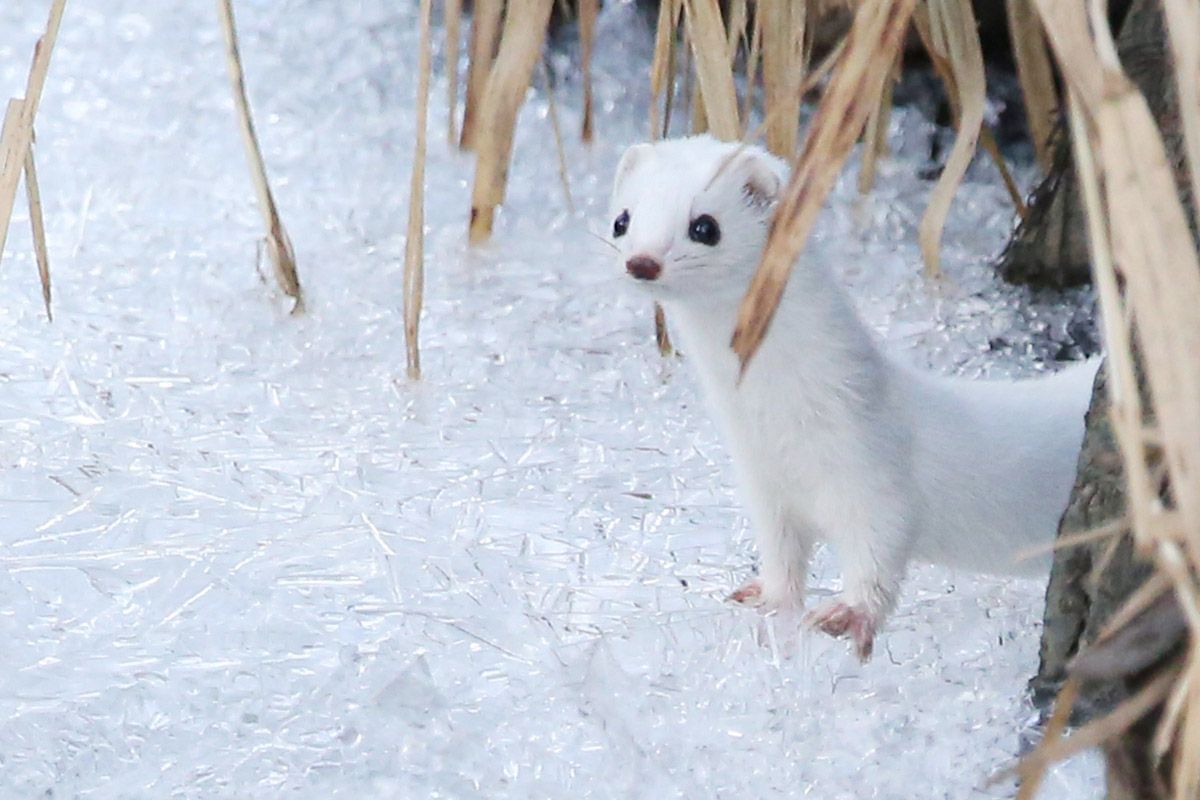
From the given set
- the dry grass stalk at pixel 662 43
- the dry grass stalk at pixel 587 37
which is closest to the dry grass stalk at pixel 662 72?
the dry grass stalk at pixel 662 43

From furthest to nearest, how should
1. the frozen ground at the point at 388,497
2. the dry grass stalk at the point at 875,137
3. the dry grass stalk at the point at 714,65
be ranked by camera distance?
the dry grass stalk at the point at 875,137 → the dry grass stalk at the point at 714,65 → the frozen ground at the point at 388,497

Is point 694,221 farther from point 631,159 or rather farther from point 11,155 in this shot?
point 11,155

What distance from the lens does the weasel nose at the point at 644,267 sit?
4.19 ft

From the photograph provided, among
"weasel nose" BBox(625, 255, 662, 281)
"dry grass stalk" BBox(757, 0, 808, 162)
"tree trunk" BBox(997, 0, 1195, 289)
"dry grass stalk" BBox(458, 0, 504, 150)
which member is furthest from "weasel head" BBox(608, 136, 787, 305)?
"tree trunk" BBox(997, 0, 1195, 289)

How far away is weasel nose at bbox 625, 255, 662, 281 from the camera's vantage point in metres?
1.28

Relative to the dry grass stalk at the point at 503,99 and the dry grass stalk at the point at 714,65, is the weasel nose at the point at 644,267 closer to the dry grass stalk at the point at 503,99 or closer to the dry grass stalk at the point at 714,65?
the dry grass stalk at the point at 714,65

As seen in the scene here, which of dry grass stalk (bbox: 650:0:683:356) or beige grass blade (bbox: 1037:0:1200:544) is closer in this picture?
beige grass blade (bbox: 1037:0:1200:544)

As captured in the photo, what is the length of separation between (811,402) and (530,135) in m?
1.11

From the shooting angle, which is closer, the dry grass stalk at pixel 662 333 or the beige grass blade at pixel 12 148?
the beige grass blade at pixel 12 148

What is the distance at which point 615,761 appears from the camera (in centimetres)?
125

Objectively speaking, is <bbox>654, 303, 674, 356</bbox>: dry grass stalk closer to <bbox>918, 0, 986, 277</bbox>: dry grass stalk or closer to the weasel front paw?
Answer: <bbox>918, 0, 986, 277</bbox>: dry grass stalk

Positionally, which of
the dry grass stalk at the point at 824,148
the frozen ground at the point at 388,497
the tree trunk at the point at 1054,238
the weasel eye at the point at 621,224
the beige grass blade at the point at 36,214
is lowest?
the frozen ground at the point at 388,497

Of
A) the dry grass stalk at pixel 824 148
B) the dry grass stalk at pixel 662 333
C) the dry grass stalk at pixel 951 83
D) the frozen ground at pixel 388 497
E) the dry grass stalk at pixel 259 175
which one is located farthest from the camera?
the dry grass stalk at pixel 951 83

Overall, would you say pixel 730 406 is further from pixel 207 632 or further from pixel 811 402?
pixel 207 632
